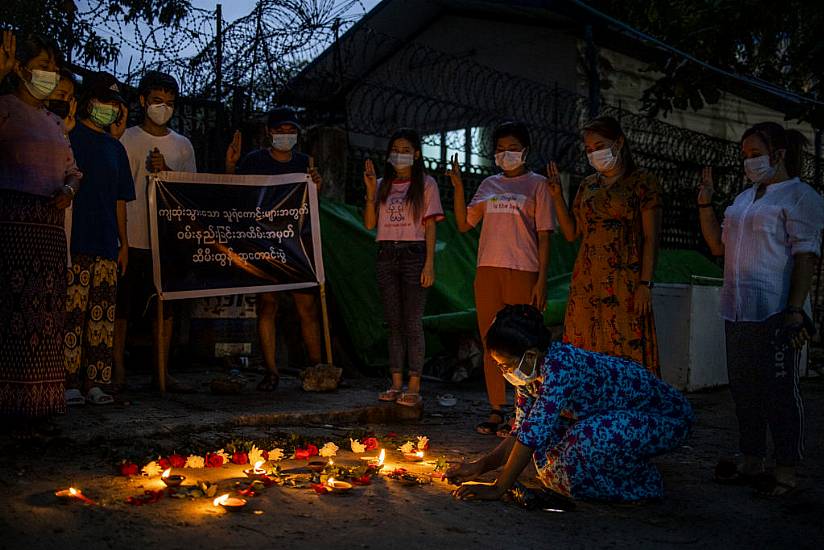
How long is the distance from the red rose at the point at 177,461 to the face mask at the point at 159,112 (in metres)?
2.87

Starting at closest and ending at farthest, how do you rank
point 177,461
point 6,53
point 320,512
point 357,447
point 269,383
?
1. point 320,512
2. point 177,461
3. point 6,53
4. point 357,447
5. point 269,383

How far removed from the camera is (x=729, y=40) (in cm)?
668

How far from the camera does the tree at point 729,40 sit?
249 inches

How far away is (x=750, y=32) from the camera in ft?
21.8

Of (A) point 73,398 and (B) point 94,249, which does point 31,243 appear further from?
(A) point 73,398

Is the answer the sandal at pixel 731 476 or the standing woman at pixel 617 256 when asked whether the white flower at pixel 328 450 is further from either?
the sandal at pixel 731 476

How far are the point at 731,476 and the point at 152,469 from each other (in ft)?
10.1

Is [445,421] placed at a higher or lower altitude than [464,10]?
lower

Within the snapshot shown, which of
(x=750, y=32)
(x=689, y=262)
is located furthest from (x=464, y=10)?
(x=750, y=32)

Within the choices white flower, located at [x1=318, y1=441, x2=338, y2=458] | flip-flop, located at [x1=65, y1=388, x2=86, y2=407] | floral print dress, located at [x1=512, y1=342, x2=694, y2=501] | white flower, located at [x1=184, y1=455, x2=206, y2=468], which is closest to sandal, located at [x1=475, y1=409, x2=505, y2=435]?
white flower, located at [x1=318, y1=441, x2=338, y2=458]

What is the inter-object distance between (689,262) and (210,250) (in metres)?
6.21

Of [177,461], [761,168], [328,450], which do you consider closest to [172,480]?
[177,461]

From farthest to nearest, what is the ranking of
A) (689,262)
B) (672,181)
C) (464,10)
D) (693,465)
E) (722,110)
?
(722,110) → (464,10) → (672,181) → (689,262) → (693,465)

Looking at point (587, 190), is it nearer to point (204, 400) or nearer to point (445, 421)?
point (445, 421)
